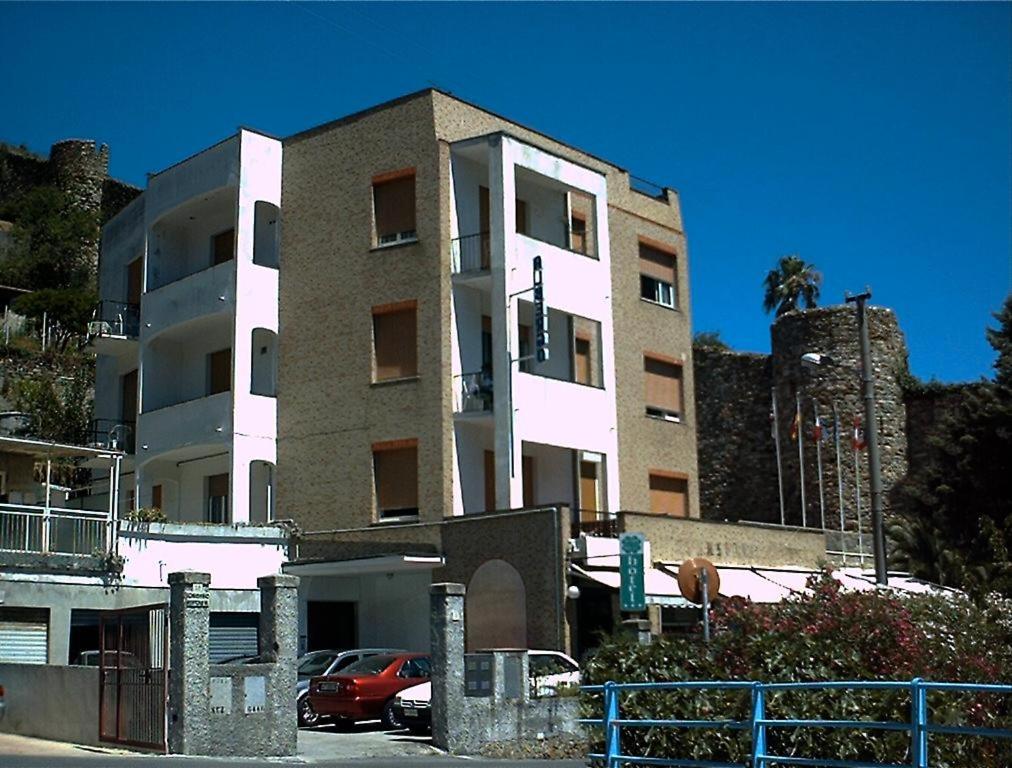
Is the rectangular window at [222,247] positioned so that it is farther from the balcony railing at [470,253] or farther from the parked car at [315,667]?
the parked car at [315,667]

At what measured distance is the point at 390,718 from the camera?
2492 cm

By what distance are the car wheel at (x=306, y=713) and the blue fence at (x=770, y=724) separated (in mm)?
11336

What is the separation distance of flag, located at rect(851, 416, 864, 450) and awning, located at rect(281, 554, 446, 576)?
62.2 ft

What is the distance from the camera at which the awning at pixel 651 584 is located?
92.2 ft

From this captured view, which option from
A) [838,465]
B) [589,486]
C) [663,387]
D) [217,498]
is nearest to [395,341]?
[589,486]

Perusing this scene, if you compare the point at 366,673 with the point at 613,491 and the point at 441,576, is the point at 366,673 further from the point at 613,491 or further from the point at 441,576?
the point at 613,491

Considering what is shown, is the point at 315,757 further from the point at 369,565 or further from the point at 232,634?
the point at 232,634

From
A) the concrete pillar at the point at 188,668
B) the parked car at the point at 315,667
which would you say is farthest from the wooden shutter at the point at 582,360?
the concrete pillar at the point at 188,668

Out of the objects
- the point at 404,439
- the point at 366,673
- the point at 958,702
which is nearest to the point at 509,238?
the point at 404,439

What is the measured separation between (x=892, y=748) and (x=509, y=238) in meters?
21.6

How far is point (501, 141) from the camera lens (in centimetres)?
3316

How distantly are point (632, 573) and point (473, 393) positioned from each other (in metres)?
7.20

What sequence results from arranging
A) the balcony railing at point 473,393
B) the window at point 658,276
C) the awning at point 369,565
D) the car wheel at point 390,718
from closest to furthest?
the car wheel at point 390,718
the awning at point 369,565
the balcony railing at point 473,393
the window at point 658,276

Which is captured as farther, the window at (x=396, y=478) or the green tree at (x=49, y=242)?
the green tree at (x=49, y=242)
